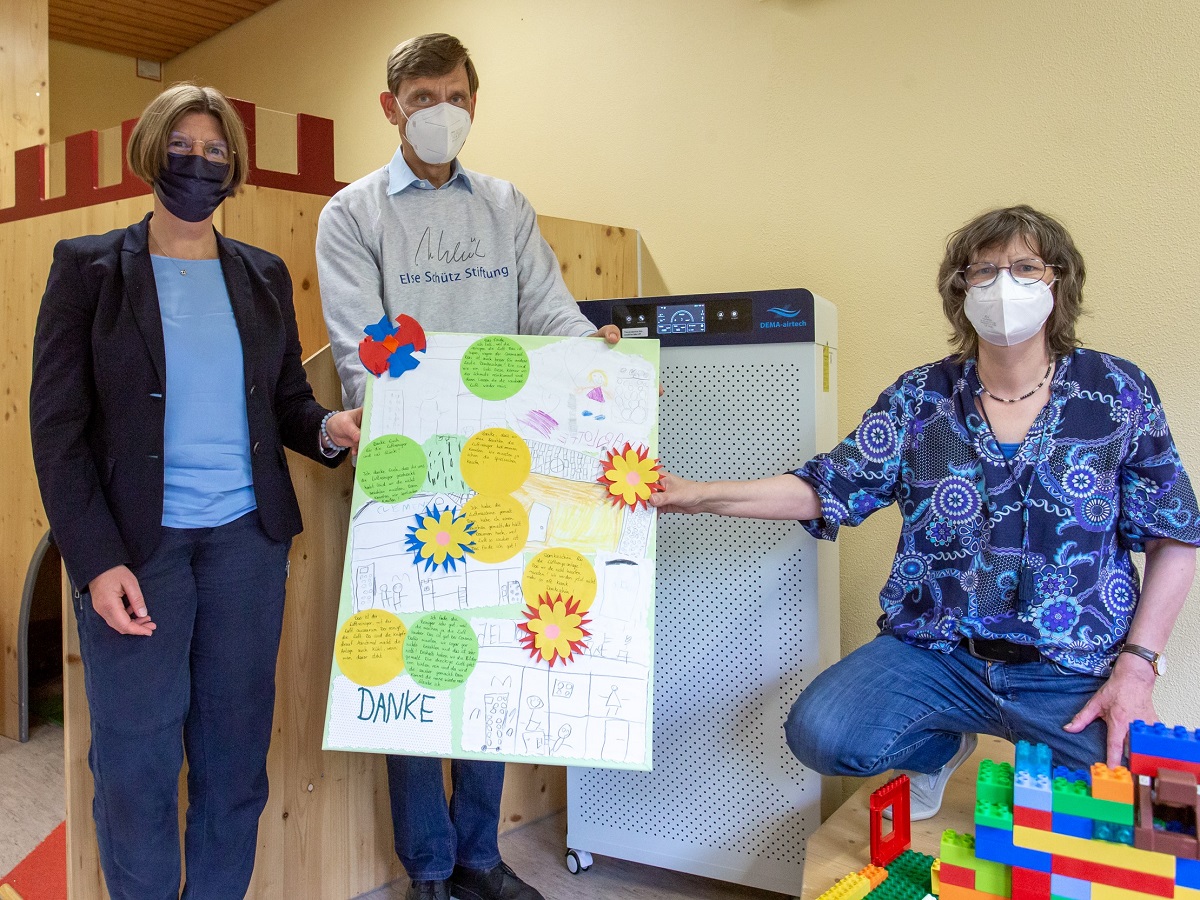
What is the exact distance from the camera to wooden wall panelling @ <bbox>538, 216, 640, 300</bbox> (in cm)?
262

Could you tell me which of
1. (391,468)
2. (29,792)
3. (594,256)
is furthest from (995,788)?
(29,792)

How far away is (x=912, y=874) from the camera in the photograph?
1618mm

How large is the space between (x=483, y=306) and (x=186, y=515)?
0.70m

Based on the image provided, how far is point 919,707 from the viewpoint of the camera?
1.66 metres

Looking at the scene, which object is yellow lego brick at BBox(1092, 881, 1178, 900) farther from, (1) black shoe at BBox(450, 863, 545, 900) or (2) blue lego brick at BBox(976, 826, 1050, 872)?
(1) black shoe at BBox(450, 863, 545, 900)

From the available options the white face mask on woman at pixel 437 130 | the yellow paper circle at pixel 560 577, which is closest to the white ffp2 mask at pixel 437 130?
the white face mask on woman at pixel 437 130

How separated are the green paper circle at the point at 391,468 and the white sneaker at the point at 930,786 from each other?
43.8 inches

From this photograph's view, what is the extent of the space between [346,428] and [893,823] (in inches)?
48.4

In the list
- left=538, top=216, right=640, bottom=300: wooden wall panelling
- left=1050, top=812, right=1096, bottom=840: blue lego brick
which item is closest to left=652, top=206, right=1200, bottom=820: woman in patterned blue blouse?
left=1050, top=812, right=1096, bottom=840: blue lego brick

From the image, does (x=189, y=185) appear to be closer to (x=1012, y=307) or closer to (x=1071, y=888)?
(x=1012, y=307)

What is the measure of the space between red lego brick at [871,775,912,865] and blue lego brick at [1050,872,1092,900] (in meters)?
0.43

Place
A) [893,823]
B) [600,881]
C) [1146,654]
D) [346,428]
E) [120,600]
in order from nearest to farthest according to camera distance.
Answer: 1. [120,600]
2. [1146,654]
3. [346,428]
4. [893,823]
5. [600,881]

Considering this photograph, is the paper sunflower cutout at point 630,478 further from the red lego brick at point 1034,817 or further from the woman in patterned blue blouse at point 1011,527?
the red lego brick at point 1034,817

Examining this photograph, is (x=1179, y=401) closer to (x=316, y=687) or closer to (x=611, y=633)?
(x=611, y=633)
